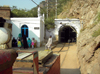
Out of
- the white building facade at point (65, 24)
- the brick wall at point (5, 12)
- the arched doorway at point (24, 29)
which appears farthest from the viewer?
the white building facade at point (65, 24)

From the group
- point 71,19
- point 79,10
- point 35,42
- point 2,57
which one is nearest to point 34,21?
point 35,42

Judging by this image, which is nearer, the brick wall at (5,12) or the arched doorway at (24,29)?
the brick wall at (5,12)

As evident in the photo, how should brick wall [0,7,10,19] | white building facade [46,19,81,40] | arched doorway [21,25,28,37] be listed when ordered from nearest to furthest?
brick wall [0,7,10,19] < arched doorway [21,25,28,37] < white building facade [46,19,81,40]

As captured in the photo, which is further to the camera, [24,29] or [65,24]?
[65,24]

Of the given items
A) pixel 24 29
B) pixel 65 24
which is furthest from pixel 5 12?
pixel 65 24

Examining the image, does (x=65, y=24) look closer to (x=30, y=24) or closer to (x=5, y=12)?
(x=30, y=24)

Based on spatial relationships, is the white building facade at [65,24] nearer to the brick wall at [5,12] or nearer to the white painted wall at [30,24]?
the white painted wall at [30,24]

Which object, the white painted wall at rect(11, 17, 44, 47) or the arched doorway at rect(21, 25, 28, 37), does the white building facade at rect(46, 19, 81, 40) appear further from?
the arched doorway at rect(21, 25, 28, 37)

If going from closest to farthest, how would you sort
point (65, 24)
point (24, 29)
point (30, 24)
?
point (30, 24), point (24, 29), point (65, 24)

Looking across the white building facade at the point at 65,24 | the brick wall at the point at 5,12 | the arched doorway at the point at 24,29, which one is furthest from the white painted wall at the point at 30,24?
the white building facade at the point at 65,24

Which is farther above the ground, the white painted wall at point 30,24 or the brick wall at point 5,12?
the brick wall at point 5,12

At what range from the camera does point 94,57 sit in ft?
14.4

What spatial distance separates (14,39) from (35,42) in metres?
2.76

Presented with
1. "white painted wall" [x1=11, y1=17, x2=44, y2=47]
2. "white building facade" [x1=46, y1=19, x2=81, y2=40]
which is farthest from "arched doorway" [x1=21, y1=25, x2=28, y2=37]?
"white building facade" [x1=46, y1=19, x2=81, y2=40]
